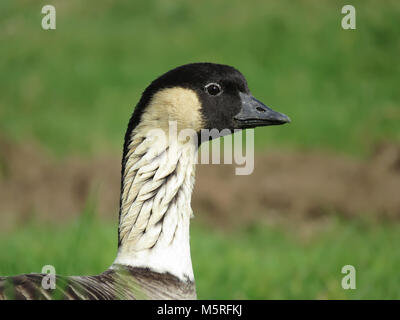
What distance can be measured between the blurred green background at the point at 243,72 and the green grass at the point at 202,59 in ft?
0.09

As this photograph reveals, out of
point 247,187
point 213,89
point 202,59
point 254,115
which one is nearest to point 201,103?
point 213,89

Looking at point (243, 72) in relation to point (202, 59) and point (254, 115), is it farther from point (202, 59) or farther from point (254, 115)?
point (254, 115)

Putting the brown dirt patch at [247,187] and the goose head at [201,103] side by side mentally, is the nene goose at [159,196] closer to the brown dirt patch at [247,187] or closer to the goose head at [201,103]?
the goose head at [201,103]

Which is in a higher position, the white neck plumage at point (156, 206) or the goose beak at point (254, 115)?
the goose beak at point (254, 115)

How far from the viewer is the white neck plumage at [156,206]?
132 inches

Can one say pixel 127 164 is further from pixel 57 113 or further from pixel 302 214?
pixel 57 113

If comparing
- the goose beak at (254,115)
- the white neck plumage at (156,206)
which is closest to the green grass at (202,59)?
the goose beak at (254,115)

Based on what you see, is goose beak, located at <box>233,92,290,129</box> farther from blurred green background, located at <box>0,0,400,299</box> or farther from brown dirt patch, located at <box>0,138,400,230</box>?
brown dirt patch, located at <box>0,138,400,230</box>

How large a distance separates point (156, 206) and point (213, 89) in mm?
858

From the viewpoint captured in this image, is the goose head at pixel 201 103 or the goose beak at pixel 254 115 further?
the goose beak at pixel 254 115

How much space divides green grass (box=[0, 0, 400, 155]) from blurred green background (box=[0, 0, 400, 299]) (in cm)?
3

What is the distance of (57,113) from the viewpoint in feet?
41.8

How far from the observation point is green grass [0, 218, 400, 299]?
5551 mm

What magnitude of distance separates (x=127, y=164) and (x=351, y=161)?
691 centimetres
